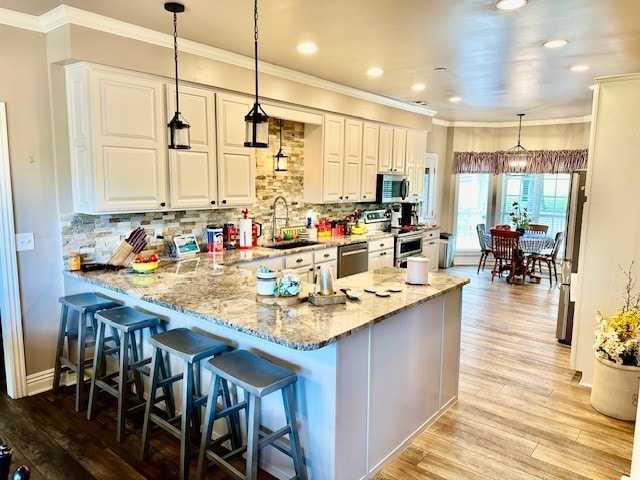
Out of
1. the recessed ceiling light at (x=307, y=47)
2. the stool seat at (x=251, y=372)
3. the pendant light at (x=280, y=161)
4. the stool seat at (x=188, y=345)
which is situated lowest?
the stool seat at (x=251, y=372)


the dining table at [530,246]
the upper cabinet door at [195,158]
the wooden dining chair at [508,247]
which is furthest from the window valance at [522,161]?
the upper cabinet door at [195,158]

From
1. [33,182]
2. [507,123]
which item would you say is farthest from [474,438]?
[507,123]

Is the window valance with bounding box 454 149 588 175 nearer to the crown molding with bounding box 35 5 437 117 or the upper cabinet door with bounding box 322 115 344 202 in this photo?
the upper cabinet door with bounding box 322 115 344 202

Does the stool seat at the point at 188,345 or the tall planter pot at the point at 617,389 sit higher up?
the stool seat at the point at 188,345

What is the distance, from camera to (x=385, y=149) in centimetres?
597

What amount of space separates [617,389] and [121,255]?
361 centimetres

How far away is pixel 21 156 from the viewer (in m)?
3.08

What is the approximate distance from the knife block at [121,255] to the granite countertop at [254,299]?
127 mm

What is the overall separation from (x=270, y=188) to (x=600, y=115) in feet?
10.0

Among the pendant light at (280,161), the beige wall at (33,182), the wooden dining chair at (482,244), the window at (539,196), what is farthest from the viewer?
the window at (539,196)

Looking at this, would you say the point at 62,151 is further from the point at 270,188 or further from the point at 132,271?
the point at 270,188

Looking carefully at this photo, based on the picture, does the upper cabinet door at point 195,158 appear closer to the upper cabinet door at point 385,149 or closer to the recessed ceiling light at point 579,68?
the upper cabinet door at point 385,149

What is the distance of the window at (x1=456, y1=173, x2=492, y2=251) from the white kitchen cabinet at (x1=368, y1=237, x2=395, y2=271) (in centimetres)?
311

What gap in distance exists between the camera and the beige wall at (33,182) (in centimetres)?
301
